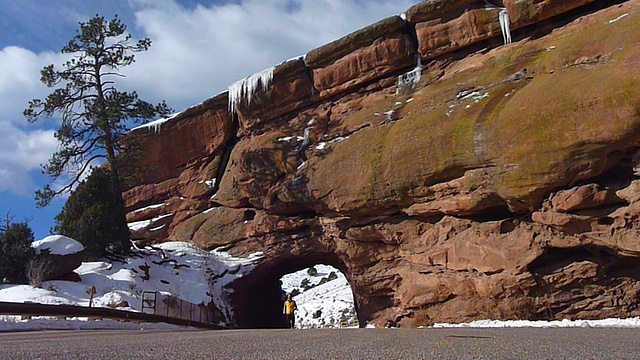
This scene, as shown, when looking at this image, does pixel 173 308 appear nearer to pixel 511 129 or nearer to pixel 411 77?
pixel 511 129

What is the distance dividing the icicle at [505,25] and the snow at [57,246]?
1733 cm

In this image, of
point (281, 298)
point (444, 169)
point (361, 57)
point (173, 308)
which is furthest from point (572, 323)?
point (281, 298)

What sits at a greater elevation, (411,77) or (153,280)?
(411,77)

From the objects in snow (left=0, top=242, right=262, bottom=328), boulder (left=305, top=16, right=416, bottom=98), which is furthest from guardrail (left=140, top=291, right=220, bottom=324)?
boulder (left=305, top=16, right=416, bottom=98)

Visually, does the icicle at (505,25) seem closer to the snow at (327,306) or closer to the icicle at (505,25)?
the icicle at (505,25)

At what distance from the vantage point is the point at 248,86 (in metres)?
26.4

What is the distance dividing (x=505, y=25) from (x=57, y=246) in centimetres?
1797

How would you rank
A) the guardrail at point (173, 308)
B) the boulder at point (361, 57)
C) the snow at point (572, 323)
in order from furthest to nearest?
the boulder at point (361, 57), the guardrail at point (173, 308), the snow at point (572, 323)

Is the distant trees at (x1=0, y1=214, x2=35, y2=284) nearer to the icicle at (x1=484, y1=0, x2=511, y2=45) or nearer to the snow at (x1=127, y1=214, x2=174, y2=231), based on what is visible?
the snow at (x1=127, y1=214, x2=174, y2=231)

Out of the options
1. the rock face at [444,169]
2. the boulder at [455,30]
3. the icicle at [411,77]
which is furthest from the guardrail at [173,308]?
the boulder at [455,30]

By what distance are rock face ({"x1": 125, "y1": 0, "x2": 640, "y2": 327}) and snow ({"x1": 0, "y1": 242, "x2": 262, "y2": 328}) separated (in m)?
0.73

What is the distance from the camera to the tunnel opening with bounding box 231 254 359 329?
80.4 feet

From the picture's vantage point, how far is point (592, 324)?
1409 cm

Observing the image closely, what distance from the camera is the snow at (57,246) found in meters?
18.4
